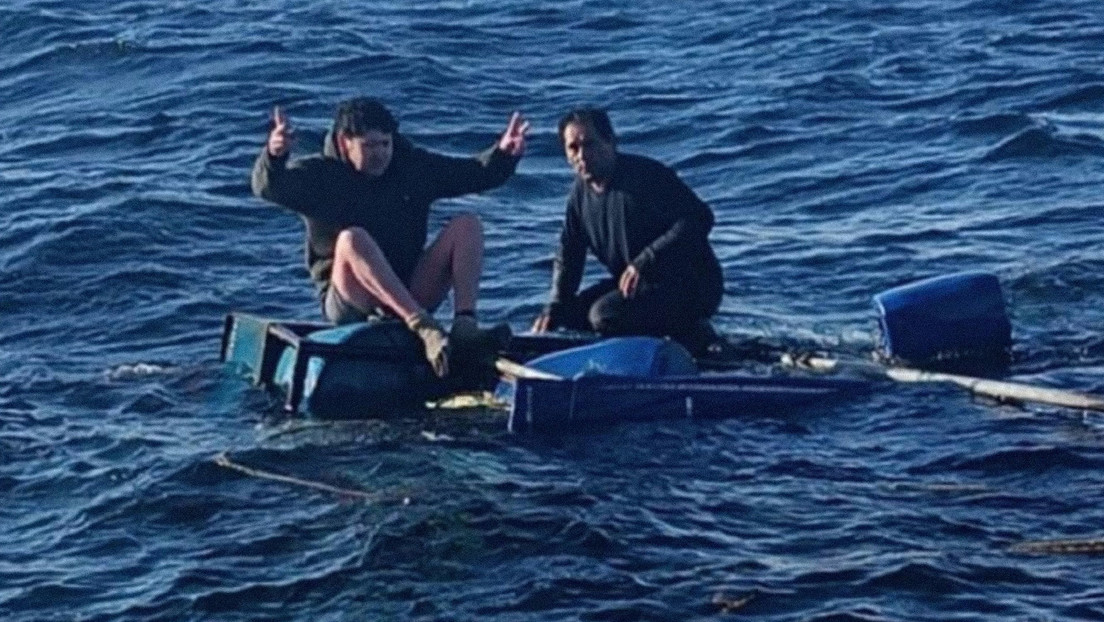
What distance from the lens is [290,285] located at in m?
19.4

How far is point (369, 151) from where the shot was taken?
15.9 m

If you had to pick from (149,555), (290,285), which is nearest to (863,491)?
(149,555)

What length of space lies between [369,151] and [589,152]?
122cm

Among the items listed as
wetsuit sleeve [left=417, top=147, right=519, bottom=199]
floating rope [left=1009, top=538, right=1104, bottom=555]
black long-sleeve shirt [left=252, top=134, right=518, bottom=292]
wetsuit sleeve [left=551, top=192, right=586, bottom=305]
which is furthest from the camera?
wetsuit sleeve [left=551, top=192, right=586, bottom=305]

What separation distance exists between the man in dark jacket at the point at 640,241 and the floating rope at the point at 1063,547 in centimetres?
373

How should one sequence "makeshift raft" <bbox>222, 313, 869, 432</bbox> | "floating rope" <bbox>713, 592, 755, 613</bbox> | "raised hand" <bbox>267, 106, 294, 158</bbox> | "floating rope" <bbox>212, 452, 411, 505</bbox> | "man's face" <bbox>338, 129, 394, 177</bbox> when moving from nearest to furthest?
"floating rope" <bbox>713, 592, 755, 613</bbox> < "floating rope" <bbox>212, 452, 411, 505</bbox> < "makeshift raft" <bbox>222, 313, 869, 432</bbox> < "raised hand" <bbox>267, 106, 294, 158</bbox> < "man's face" <bbox>338, 129, 394, 177</bbox>

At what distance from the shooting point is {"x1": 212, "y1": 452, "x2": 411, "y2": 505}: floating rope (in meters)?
14.2

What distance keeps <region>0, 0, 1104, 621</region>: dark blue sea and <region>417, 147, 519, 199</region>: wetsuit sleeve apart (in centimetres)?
157

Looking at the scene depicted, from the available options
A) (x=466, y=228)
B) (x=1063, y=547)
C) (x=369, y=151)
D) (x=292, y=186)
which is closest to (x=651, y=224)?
(x=466, y=228)

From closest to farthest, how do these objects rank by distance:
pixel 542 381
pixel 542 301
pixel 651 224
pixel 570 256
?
1. pixel 542 381
2. pixel 651 224
3. pixel 570 256
4. pixel 542 301

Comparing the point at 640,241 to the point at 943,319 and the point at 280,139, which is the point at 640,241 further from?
the point at 280,139

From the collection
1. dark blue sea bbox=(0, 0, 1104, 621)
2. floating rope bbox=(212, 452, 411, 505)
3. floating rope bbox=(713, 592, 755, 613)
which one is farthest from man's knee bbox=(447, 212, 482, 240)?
floating rope bbox=(713, 592, 755, 613)

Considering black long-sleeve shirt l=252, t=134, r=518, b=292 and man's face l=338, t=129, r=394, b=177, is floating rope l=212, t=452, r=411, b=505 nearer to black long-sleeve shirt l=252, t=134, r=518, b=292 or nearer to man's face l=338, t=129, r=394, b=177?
black long-sleeve shirt l=252, t=134, r=518, b=292

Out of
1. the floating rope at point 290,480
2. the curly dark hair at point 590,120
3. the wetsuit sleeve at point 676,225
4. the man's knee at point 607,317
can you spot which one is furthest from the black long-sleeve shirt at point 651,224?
the floating rope at point 290,480
